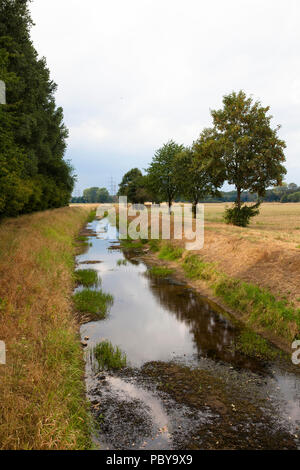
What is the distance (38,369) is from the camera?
Result: 5934mm

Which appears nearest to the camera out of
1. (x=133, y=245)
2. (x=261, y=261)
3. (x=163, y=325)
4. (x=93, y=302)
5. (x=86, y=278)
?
(x=163, y=325)

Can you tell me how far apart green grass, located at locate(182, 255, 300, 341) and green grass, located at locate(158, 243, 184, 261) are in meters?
4.96

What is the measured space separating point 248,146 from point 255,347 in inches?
930

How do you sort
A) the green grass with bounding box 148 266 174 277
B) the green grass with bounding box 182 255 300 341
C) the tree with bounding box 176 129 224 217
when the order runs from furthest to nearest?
the tree with bounding box 176 129 224 217
the green grass with bounding box 148 266 174 277
the green grass with bounding box 182 255 300 341

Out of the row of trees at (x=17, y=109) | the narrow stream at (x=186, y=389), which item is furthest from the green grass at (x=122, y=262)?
the narrow stream at (x=186, y=389)

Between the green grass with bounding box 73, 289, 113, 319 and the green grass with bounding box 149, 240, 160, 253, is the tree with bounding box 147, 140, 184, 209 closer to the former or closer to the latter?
the green grass with bounding box 149, 240, 160, 253

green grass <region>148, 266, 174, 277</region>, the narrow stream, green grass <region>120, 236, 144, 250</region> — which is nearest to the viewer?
the narrow stream

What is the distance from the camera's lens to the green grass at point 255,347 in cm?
834

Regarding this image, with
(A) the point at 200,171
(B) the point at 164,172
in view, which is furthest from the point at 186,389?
(B) the point at 164,172

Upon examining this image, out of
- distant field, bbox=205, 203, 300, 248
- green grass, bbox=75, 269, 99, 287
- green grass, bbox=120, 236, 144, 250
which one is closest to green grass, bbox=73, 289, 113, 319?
green grass, bbox=75, 269, 99, 287

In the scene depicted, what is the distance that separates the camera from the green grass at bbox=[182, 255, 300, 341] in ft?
30.4

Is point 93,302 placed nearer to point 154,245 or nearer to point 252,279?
point 252,279

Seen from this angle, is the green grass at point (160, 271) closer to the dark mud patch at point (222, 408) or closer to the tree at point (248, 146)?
the dark mud patch at point (222, 408)

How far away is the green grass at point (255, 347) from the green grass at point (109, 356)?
346 cm
